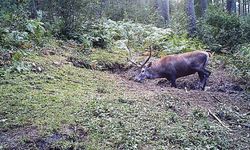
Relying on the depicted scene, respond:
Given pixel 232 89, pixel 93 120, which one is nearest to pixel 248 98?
pixel 232 89

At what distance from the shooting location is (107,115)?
5602 millimetres

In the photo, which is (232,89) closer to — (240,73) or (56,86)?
(240,73)

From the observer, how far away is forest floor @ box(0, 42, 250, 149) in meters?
4.88

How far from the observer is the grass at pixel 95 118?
4844 millimetres

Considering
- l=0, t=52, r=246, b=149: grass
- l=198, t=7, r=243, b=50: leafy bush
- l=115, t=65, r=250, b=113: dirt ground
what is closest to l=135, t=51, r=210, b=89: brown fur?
l=115, t=65, r=250, b=113: dirt ground

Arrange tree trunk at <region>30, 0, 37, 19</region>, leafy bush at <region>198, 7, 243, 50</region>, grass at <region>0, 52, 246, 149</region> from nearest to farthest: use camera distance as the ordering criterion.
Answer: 1. grass at <region>0, 52, 246, 149</region>
2. tree trunk at <region>30, 0, 37, 19</region>
3. leafy bush at <region>198, 7, 243, 50</region>

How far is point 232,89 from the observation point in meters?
8.86

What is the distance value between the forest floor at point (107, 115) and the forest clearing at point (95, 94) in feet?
0.05

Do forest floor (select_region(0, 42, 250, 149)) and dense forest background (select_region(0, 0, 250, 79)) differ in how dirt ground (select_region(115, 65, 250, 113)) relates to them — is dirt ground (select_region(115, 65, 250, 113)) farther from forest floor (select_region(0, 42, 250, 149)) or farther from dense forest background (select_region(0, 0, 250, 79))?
dense forest background (select_region(0, 0, 250, 79))

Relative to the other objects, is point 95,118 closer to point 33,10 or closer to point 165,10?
point 33,10

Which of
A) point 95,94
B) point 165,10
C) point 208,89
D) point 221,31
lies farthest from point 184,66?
point 165,10

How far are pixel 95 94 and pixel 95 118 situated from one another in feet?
4.58

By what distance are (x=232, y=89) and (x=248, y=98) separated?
1166 mm

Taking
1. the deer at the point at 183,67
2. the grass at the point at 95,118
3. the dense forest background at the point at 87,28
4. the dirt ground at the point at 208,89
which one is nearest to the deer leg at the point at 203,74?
the deer at the point at 183,67
